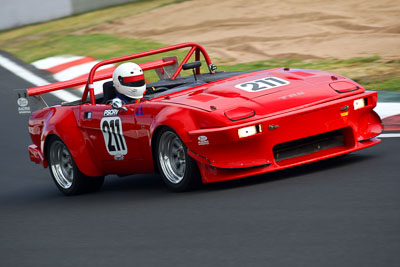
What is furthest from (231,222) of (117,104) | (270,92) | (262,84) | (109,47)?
(109,47)

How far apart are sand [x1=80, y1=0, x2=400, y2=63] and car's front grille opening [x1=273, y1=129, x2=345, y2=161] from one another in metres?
6.78

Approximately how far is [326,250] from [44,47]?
17.4 metres

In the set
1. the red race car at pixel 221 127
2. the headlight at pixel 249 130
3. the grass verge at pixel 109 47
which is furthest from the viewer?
the grass verge at pixel 109 47

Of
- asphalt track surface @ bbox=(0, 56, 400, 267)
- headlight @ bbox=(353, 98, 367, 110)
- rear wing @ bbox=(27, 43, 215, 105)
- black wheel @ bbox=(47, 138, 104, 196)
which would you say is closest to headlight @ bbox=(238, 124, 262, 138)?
asphalt track surface @ bbox=(0, 56, 400, 267)

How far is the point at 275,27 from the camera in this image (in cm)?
1797

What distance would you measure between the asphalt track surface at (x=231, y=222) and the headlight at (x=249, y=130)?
1.47 ft

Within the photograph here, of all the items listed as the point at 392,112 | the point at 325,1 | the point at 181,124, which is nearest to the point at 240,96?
the point at 181,124

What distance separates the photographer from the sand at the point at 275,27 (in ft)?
48.8

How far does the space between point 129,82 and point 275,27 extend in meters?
11.0

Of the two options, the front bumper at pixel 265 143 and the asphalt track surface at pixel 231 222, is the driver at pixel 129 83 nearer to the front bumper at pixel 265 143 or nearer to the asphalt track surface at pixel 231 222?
the asphalt track surface at pixel 231 222

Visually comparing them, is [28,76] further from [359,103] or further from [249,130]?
[249,130]

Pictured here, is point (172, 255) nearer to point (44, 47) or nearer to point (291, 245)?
point (291, 245)

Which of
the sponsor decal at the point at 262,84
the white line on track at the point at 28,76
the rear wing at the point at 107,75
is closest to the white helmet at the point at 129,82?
the rear wing at the point at 107,75

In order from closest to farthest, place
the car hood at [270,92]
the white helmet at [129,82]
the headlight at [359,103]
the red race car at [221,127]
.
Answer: the red race car at [221,127] < the car hood at [270,92] < the headlight at [359,103] < the white helmet at [129,82]
